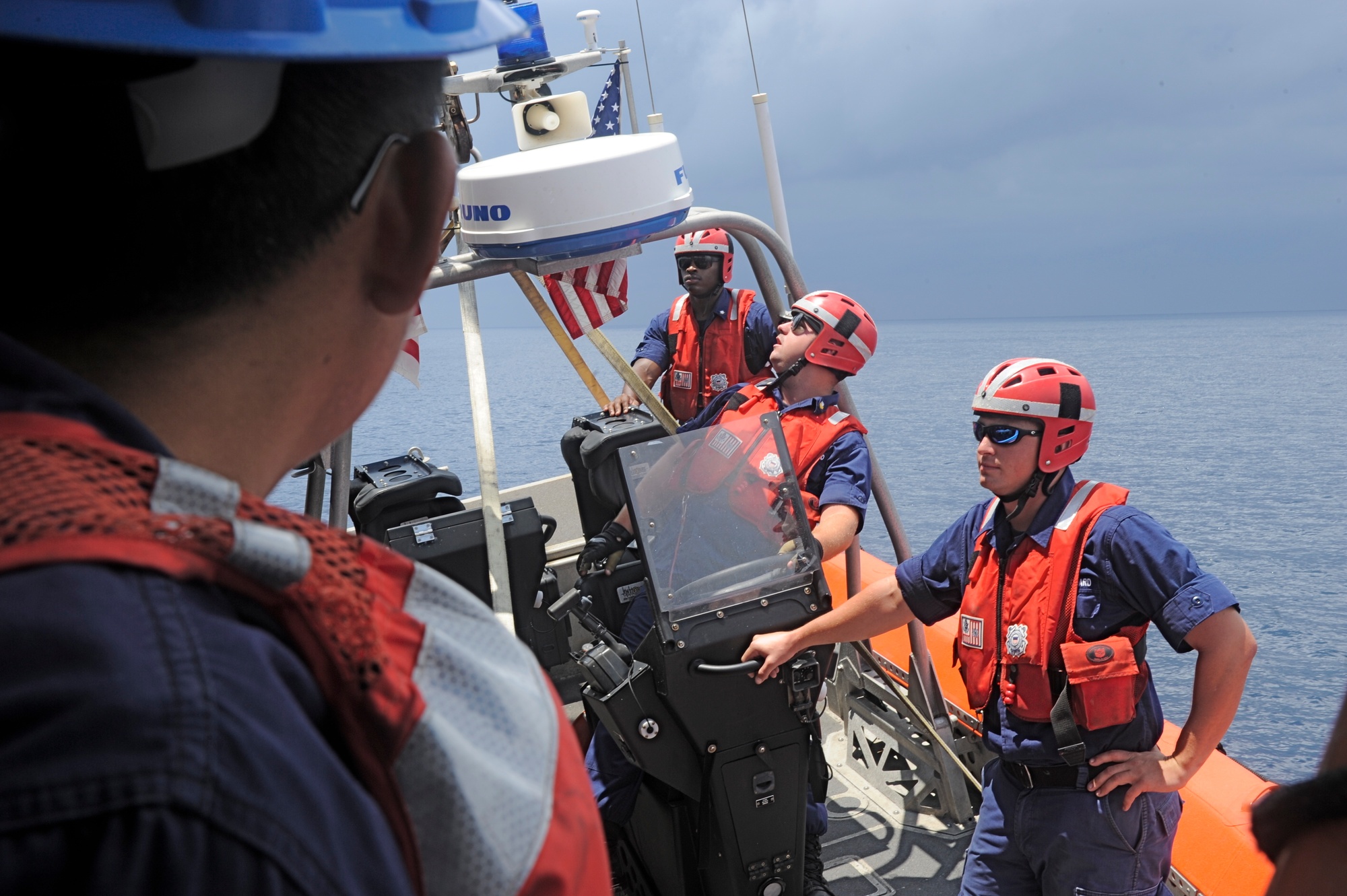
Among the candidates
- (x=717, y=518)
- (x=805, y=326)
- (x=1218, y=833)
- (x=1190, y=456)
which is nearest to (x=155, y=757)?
(x=717, y=518)

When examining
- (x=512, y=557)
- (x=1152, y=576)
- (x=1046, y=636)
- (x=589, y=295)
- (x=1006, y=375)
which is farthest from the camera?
(x=512, y=557)

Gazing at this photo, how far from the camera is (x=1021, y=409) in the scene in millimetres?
2752

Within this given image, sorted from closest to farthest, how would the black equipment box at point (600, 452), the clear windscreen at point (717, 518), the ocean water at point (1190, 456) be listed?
the clear windscreen at point (717, 518) < the black equipment box at point (600, 452) < the ocean water at point (1190, 456)

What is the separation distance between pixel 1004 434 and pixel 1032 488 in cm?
16

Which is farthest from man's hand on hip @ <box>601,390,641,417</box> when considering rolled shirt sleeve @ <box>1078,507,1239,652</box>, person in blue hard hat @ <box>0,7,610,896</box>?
person in blue hard hat @ <box>0,7,610,896</box>

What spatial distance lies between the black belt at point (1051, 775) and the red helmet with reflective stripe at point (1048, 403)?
744mm

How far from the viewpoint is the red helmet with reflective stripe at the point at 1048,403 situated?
272cm

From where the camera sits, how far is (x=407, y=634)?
43cm

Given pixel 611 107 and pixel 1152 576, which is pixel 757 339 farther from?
pixel 1152 576

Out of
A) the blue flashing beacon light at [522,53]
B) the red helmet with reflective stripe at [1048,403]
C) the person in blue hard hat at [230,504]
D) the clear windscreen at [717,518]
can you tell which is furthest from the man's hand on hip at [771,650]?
the person in blue hard hat at [230,504]

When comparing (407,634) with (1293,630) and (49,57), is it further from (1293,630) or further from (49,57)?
(1293,630)

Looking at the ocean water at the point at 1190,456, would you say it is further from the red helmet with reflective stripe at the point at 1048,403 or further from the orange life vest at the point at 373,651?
the orange life vest at the point at 373,651

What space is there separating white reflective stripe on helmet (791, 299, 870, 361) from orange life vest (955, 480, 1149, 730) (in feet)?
4.32

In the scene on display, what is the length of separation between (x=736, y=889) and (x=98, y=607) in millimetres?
2721
